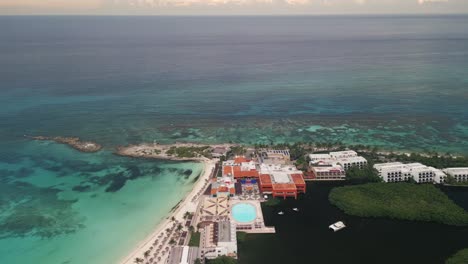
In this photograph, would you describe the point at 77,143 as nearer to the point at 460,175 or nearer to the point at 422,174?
the point at 422,174

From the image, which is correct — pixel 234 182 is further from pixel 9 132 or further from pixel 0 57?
pixel 0 57

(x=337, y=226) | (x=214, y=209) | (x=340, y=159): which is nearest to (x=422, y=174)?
(x=340, y=159)

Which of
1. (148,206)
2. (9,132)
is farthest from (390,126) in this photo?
(9,132)

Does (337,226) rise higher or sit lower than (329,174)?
lower

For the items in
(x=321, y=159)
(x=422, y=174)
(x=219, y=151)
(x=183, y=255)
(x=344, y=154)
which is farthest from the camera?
(x=219, y=151)

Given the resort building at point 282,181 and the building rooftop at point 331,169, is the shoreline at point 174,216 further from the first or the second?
the building rooftop at point 331,169

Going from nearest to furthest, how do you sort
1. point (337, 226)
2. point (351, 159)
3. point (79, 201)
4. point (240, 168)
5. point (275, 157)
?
1. point (337, 226)
2. point (79, 201)
3. point (240, 168)
4. point (351, 159)
5. point (275, 157)

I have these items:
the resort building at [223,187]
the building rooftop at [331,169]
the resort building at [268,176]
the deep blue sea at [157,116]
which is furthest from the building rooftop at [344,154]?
the resort building at [223,187]

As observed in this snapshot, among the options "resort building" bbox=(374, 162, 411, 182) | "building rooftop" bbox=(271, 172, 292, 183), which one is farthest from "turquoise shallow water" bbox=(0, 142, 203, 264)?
"resort building" bbox=(374, 162, 411, 182)
